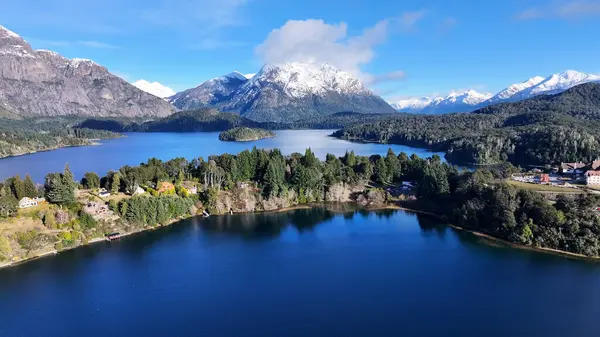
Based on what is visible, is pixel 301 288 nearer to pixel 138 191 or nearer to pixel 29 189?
pixel 138 191

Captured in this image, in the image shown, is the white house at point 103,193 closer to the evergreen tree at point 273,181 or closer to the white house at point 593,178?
the evergreen tree at point 273,181

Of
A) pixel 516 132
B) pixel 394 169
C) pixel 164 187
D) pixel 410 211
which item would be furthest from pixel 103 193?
pixel 516 132

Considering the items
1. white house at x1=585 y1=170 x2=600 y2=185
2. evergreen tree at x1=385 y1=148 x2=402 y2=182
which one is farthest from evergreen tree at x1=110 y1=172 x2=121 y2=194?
white house at x1=585 y1=170 x2=600 y2=185

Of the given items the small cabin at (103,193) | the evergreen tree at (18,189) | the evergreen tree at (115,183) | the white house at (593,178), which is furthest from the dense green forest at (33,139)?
the white house at (593,178)

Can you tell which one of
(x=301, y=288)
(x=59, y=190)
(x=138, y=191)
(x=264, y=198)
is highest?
(x=59, y=190)

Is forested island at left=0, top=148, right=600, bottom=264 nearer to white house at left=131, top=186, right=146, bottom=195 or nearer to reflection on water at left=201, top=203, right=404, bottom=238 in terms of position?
white house at left=131, top=186, right=146, bottom=195

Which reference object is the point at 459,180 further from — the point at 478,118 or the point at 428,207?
the point at 478,118
